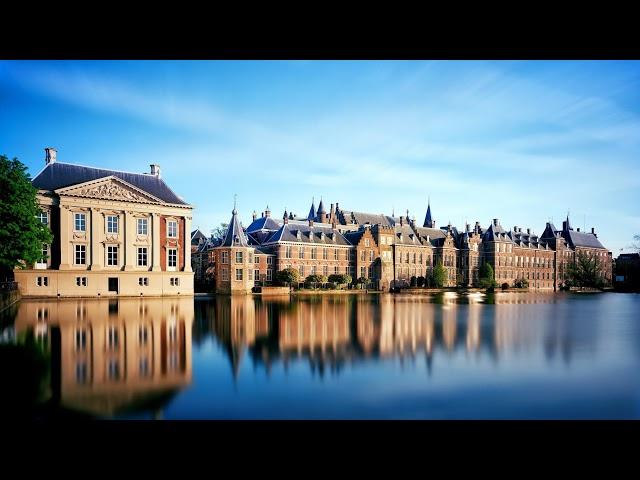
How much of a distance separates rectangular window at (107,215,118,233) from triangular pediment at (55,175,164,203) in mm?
1488

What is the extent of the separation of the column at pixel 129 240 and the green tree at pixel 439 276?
39423 mm

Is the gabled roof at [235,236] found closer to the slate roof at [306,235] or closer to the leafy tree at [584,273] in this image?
the slate roof at [306,235]

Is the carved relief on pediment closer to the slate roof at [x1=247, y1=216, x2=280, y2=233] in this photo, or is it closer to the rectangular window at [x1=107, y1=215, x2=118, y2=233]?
the rectangular window at [x1=107, y1=215, x2=118, y2=233]

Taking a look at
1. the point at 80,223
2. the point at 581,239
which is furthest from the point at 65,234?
the point at 581,239

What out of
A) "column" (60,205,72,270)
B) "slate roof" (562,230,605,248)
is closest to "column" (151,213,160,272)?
"column" (60,205,72,270)

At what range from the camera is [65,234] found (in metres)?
33.9

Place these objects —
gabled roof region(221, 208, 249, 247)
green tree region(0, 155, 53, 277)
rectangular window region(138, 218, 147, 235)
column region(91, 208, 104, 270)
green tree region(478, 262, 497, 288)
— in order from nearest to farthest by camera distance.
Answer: green tree region(0, 155, 53, 277) → column region(91, 208, 104, 270) → rectangular window region(138, 218, 147, 235) → gabled roof region(221, 208, 249, 247) → green tree region(478, 262, 497, 288)

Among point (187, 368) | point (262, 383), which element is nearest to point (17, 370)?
point (187, 368)

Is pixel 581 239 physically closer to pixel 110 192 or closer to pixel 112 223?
pixel 112 223

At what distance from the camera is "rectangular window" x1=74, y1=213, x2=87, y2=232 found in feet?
Result: 113

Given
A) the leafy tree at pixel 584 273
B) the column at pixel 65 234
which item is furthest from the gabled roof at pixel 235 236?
the leafy tree at pixel 584 273
